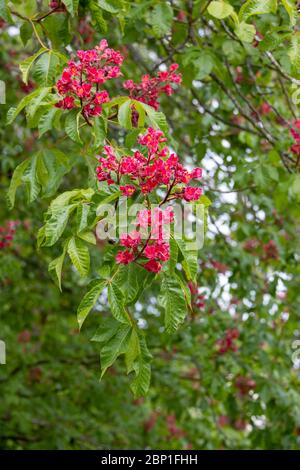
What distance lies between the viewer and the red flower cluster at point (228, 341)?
3.82 m

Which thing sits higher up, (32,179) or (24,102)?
(24,102)

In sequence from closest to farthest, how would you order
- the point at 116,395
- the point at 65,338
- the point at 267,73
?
the point at 267,73 < the point at 116,395 < the point at 65,338

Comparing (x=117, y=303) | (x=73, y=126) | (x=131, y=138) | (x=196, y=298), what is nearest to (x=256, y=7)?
(x=131, y=138)

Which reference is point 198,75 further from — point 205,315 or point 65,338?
point 65,338

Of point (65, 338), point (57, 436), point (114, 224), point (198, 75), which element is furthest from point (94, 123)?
point (65, 338)

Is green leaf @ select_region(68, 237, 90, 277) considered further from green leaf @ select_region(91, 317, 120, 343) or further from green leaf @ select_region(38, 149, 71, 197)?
green leaf @ select_region(38, 149, 71, 197)

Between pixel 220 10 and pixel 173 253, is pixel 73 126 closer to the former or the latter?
pixel 173 253

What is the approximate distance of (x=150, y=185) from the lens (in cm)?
163

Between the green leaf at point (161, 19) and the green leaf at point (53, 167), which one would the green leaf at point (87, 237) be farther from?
the green leaf at point (161, 19)

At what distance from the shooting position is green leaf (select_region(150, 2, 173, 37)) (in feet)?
9.04

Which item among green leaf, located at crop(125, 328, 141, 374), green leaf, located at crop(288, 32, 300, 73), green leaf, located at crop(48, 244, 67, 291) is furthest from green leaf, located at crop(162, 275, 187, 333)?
green leaf, located at crop(288, 32, 300, 73)

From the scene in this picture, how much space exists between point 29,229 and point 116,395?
1.60 metres

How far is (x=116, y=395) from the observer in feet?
17.0

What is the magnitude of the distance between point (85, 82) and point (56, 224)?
41 cm
